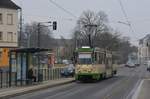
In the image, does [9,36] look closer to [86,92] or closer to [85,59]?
[85,59]

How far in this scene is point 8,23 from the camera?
316ft

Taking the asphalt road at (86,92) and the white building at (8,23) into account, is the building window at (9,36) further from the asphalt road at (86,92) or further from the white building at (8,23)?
the asphalt road at (86,92)

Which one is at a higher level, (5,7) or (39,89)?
(5,7)

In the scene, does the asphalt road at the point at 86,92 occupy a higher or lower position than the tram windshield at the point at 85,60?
lower

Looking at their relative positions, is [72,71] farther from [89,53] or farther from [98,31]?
[98,31]

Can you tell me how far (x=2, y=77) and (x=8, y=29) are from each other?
63.1 m

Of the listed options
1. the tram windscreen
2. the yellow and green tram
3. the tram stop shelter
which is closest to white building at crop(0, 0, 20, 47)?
the yellow and green tram

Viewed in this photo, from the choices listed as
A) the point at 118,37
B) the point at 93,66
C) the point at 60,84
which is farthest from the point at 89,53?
the point at 118,37

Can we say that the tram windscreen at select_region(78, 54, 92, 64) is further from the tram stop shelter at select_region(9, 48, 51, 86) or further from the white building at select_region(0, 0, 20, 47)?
the white building at select_region(0, 0, 20, 47)

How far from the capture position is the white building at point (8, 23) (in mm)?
94750

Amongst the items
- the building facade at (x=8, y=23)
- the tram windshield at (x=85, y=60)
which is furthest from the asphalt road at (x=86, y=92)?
the building facade at (x=8, y=23)

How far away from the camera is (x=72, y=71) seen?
5725 cm

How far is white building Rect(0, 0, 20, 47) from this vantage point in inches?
3730

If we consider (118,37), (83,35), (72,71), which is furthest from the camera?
(118,37)
